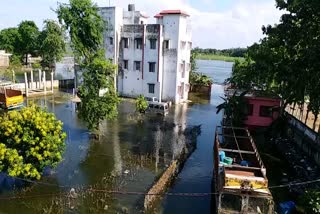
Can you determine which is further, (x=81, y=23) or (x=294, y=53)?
(x=81, y=23)

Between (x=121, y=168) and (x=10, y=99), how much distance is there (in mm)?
19966

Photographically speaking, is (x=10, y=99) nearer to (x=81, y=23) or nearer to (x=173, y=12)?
(x=81, y=23)

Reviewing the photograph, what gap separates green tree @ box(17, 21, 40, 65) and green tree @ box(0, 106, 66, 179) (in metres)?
71.7

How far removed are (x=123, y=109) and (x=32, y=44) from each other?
181ft

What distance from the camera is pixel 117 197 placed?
18.0 m

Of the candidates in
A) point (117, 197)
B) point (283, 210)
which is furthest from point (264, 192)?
point (117, 197)

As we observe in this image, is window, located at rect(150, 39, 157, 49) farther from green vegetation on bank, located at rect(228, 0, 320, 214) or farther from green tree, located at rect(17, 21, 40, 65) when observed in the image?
green tree, located at rect(17, 21, 40, 65)

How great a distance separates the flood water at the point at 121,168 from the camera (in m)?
17.2

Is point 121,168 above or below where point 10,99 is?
below

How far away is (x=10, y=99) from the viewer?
117ft

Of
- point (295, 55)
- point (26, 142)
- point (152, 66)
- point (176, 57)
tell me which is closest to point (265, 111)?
point (295, 55)

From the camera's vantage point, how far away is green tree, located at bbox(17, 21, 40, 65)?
83.4 m

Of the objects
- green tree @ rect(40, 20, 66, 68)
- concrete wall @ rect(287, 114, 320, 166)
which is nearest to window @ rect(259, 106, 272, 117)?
concrete wall @ rect(287, 114, 320, 166)

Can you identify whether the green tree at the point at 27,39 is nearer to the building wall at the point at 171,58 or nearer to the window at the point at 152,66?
the window at the point at 152,66
